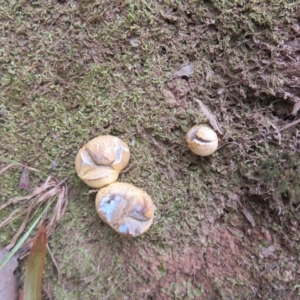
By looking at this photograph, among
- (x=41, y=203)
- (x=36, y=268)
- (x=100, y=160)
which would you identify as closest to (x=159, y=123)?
(x=100, y=160)

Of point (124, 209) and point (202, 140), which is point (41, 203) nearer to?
point (124, 209)

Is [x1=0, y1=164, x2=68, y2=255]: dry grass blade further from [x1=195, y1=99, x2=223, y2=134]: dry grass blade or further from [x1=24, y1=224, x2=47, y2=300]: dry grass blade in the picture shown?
[x1=195, y1=99, x2=223, y2=134]: dry grass blade

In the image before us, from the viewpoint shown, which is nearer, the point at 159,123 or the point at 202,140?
the point at 202,140

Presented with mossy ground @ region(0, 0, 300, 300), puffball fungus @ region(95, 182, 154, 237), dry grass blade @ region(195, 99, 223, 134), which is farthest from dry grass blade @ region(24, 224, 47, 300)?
dry grass blade @ region(195, 99, 223, 134)

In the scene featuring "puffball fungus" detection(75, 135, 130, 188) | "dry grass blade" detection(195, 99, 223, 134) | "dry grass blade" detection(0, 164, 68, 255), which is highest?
"dry grass blade" detection(195, 99, 223, 134)

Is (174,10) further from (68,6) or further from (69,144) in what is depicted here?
(69,144)

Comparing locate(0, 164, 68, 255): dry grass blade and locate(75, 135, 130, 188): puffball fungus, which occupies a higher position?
locate(75, 135, 130, 188): puffball fungus

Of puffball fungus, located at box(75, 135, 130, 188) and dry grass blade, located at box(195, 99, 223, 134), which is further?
dry grass blade, located at box(195, 99, 223, 134)

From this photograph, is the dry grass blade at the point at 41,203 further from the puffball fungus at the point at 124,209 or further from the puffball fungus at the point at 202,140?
the puffball fungus at the point at 202,140
